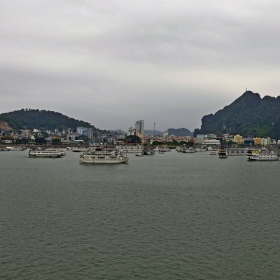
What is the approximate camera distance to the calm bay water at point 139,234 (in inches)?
563

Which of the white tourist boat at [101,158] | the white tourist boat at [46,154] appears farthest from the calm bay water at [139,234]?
the white tourist boat at [46,154]

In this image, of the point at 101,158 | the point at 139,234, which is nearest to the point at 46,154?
the point at 101,158

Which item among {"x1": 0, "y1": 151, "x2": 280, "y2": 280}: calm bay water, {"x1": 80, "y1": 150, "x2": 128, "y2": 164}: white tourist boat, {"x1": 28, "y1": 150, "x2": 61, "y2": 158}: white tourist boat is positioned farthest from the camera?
{"x1": 28, "y1": 150, "x2": 61, "y2": 158}: white tourist boat

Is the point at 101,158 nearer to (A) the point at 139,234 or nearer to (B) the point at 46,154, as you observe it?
(B) the point at 46,154

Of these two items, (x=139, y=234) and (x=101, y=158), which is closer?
(x=139, y=234)

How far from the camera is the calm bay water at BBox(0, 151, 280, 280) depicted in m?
14.3

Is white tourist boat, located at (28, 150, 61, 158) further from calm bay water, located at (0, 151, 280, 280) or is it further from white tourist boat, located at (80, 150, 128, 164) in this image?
calm bay water, located at (0, 151, 280, 280)

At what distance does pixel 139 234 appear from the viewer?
61.3ft

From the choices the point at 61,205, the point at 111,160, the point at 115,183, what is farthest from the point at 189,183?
the point at 111,160

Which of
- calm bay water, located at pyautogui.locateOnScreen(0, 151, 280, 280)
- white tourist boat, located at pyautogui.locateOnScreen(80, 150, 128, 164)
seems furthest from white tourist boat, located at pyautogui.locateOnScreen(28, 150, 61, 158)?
calm bay water, located at pyautogui.locateOnScreen(0, 151, 280, 280)

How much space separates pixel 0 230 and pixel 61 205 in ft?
23.5

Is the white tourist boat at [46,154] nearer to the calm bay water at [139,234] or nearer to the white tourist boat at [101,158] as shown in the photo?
the white tourist boat at [101,158]

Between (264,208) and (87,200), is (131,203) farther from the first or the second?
(264,208)

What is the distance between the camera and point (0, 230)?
1916 cm
